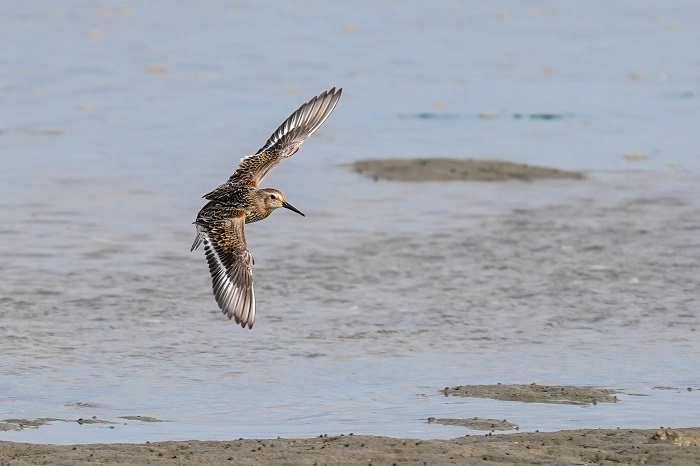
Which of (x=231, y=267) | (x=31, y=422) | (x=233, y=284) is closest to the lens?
(x=31, y=422)

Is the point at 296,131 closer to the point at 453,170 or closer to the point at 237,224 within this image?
the point at 237,224

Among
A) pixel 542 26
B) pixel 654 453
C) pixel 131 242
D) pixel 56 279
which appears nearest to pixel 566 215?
pixel 131 242

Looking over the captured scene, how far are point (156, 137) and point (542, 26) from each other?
37.8ft

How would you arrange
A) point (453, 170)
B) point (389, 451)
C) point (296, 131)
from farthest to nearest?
1. point (453, 170)
2. point (296, 131)
3. point (389, 451)

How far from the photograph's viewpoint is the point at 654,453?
30.3 ft

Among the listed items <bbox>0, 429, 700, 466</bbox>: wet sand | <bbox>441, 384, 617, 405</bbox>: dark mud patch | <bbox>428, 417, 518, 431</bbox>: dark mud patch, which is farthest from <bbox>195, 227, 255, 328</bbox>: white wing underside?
<bbox>0, 429, 700, 466</bbox>: wet sand

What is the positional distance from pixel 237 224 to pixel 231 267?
0.48 metres

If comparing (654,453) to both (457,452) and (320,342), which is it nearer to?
(457,452)

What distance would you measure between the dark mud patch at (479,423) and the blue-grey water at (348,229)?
19cm

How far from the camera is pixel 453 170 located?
62.4ft

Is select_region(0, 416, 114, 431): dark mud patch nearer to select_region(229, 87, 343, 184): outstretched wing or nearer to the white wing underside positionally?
the white wing underside

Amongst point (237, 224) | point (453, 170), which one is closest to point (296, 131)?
point (237, 224)

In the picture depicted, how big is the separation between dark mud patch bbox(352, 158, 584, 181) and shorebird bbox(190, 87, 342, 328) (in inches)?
211

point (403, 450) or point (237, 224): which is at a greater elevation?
point (237, 224)
